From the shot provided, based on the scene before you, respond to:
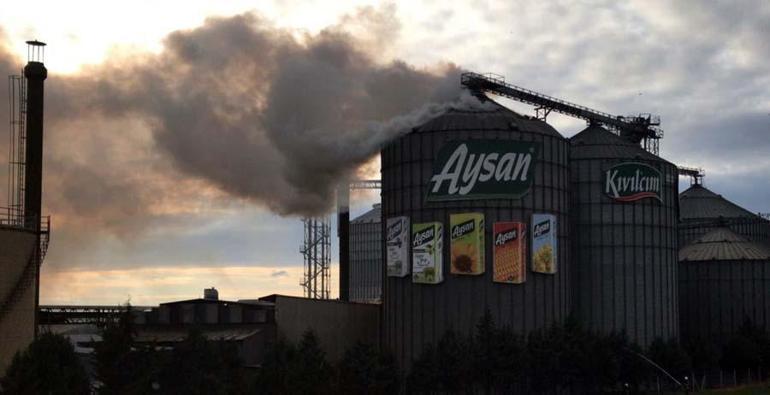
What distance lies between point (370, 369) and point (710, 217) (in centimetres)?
9229

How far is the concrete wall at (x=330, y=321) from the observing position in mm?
96812

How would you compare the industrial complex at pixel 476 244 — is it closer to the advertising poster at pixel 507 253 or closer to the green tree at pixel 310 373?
the advertising poster at pixel 507 253

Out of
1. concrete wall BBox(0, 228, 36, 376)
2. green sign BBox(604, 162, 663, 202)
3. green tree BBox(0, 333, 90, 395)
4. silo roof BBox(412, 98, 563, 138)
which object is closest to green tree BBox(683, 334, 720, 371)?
green sign BBox(604, 162, 663, 202)

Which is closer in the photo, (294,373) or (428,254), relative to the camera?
(294,373)

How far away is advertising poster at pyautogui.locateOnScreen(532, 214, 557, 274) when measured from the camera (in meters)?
104

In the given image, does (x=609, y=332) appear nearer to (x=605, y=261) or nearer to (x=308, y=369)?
(x=605, y=261)

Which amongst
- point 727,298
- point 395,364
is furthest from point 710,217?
point 395,364

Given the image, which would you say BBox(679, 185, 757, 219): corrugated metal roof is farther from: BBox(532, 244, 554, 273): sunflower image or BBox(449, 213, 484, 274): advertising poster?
BBox(449, 213, 484, 274): advertising poster

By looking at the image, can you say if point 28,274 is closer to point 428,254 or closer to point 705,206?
point 428,254

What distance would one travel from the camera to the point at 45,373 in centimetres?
6669

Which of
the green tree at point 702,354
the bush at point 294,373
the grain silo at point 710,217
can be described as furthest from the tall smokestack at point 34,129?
the grain silo at point 710,217

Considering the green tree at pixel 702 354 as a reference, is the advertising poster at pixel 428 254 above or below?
above

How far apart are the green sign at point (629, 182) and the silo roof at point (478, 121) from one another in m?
13.5

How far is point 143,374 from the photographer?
68.1 metres
